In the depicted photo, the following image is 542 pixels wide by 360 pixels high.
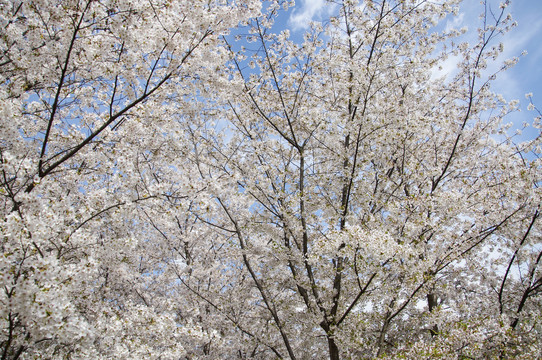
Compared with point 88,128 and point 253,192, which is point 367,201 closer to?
point 253,192

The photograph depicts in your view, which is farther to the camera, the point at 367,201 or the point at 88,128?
the point at 367,201

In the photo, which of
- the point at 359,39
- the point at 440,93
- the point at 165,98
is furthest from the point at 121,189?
the point at 440,93

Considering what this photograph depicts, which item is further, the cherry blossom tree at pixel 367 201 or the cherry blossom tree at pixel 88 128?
the cherry blossom tree at pixel 367 201

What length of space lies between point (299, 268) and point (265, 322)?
2844 millimetres

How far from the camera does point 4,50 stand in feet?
17.1

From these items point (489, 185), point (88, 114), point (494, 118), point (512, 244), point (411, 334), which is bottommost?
point (411, 334)

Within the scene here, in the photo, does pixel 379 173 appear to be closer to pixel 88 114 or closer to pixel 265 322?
pixel 265 322

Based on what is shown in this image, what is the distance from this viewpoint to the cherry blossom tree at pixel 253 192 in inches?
200

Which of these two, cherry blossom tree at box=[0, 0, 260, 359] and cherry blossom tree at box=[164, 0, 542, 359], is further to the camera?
cherry blossom tree at box=[164, 0, 542, 359]

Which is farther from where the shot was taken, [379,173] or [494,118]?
[494,118]

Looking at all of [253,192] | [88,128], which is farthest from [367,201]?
[88,128]

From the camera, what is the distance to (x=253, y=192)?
8.99 meters

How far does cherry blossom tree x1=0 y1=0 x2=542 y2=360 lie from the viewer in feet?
16.7

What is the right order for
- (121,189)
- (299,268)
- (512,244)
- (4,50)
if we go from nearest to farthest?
(4,50), (121,189), (512,244), (299,268)
